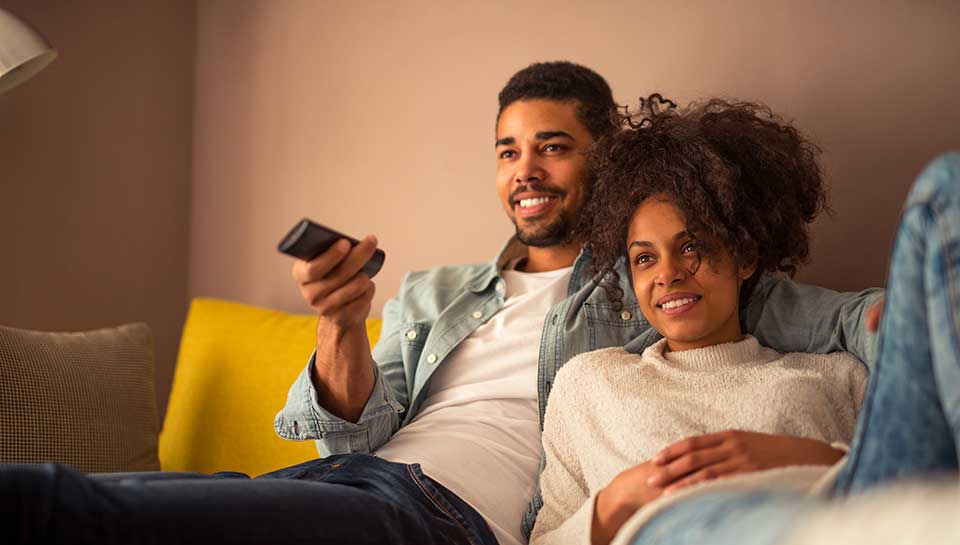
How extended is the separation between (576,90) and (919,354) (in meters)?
1.10

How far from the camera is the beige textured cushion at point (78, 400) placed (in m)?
1.74

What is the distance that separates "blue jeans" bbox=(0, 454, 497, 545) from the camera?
2.86 ft

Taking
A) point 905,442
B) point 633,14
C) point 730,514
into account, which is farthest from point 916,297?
point 633,14

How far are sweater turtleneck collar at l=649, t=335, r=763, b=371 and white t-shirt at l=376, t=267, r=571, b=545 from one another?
315 mm

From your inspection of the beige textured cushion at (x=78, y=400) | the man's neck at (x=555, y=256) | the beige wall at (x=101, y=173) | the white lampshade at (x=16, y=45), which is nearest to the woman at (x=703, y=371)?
the man's neck at (x=555, y=256)

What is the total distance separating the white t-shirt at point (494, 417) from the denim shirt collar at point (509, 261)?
0.03 meters

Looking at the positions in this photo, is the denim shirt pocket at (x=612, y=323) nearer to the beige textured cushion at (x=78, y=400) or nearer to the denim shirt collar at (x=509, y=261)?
the denim shirt collar at (x=509, y=261)

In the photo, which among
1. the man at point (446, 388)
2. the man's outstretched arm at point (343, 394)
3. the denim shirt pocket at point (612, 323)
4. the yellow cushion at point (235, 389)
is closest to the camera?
the man at point (446, 388)

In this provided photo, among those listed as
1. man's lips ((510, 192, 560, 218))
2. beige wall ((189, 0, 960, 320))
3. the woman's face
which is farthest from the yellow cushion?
the woman's face

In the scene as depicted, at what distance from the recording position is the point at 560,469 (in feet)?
4.36

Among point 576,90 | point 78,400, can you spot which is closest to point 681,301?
point 576,90

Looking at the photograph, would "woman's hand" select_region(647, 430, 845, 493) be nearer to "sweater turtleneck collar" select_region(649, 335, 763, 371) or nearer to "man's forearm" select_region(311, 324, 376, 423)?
"sweater turtleneck collar" select_region(649, 335, 763, 371)

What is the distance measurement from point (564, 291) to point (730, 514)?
2.92 feet

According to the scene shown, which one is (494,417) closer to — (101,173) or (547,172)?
(547,172)
